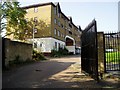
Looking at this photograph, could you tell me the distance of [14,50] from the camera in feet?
67.8

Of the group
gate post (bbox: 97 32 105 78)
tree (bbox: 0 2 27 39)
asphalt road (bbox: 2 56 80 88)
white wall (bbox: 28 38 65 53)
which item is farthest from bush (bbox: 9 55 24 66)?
white wall (bbox: 28 38 65 53)

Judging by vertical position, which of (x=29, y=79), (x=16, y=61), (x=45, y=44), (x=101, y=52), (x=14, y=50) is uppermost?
(x=45, y=44)

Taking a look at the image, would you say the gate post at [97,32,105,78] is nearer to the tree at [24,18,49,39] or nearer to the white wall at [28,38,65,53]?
the white wall at [28,38,65,53]

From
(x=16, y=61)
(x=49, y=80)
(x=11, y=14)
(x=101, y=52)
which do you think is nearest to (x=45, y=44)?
(x=11, y=14)

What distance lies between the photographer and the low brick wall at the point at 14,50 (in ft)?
57.4

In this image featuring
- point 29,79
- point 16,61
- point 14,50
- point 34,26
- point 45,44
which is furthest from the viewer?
point 34,26

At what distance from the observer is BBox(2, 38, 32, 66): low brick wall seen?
689 inches

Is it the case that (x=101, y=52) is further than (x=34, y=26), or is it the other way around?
(x=34, y=26)

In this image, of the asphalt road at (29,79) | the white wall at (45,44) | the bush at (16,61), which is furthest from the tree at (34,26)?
the asphalt road at (29,79)

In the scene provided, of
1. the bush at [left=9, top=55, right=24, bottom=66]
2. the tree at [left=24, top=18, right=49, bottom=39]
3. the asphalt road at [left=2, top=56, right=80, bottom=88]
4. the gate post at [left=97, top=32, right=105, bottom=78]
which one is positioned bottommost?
the asphalt road at [left=2, top=56, right=80, bottom=88]

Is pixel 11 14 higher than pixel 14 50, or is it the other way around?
pixel 11 14

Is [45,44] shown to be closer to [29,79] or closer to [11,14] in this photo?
[11,14]

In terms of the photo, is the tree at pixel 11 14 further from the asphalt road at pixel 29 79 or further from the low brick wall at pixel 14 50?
the asphalt road at pixel 29 79

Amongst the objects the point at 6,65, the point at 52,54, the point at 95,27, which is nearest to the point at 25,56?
the point at 6,65
